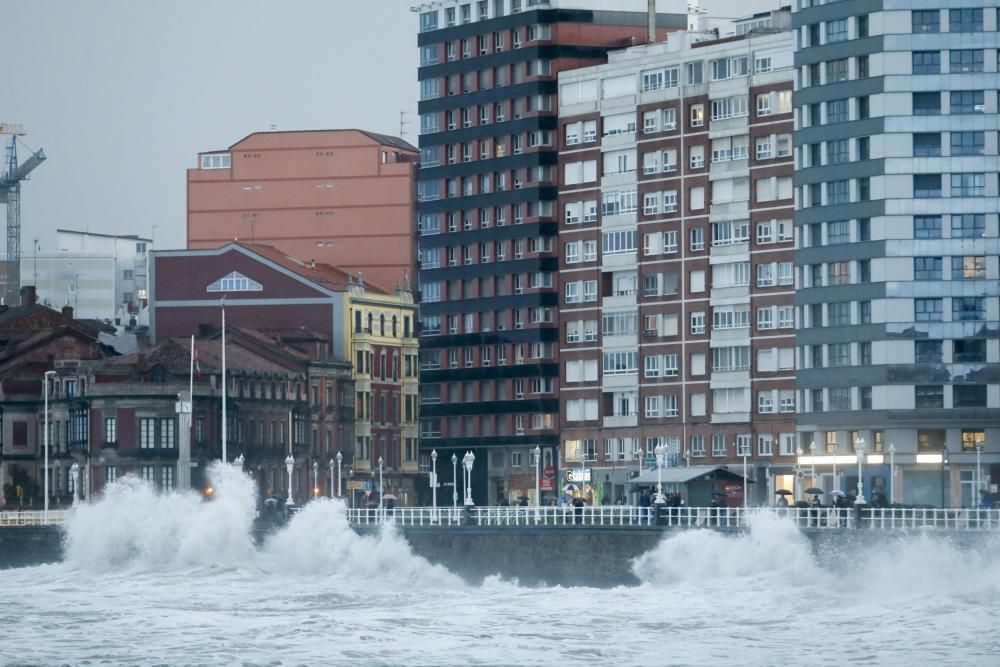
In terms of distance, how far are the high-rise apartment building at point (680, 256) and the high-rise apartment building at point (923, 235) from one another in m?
8.04

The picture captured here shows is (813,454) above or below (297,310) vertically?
below

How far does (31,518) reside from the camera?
148750 millimetres

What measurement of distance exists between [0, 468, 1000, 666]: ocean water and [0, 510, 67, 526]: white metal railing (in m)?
7.06

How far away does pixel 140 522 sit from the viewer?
474 feet

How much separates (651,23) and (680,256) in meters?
17.0

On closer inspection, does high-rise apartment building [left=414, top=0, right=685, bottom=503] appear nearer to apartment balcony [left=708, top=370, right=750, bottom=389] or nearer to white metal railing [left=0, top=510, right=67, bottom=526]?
apartment balcony [left=708, top=370, right=750, bottom=389]

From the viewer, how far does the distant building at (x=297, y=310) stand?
627 feet

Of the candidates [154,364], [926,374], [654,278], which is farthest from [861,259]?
[154,364]

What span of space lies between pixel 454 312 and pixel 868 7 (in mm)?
41559

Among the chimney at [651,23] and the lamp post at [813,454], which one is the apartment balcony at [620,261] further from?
the lamp post at [813,454]

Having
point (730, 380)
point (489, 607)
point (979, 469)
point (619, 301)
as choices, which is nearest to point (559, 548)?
point (489, 607)

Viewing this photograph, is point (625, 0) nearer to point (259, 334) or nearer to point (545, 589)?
point (259, 334)

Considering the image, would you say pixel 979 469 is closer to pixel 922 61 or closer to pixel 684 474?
pixel 684 474

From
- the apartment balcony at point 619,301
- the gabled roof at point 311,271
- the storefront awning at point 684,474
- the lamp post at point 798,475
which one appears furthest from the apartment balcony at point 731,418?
the gabled roof at point 311,271
